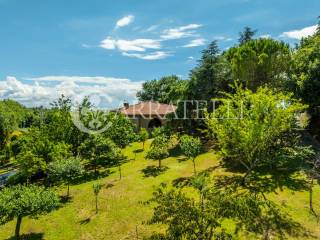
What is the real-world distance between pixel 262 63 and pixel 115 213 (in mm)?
26727

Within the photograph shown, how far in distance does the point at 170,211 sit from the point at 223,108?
1295cm

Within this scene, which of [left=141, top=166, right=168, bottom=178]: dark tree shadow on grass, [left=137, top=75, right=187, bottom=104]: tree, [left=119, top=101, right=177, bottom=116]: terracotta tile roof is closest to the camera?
[left=141, top=166, right=168, bottom=178]: dark tree shadow on grass

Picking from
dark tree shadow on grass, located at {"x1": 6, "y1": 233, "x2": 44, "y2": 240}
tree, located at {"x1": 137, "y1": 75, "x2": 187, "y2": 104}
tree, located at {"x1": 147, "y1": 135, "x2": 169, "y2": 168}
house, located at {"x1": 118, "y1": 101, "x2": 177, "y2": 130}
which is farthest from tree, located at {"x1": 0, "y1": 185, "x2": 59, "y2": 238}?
tree, located at {"x1": 137, "y1": 75, "x2": 187, "y2": 104}

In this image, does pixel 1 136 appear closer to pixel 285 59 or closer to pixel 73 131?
pixel 73 131

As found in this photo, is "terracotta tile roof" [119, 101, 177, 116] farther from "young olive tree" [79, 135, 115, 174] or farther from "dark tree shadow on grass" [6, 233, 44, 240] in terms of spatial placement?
"dark tree shadow on grass" [6, 233, 44, 240]

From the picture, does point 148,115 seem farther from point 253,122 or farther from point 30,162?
point 253,122

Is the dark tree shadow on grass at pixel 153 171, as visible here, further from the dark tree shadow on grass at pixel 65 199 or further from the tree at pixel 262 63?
the tree at pixel 262 63

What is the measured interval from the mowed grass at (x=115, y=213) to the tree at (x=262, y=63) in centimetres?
1463

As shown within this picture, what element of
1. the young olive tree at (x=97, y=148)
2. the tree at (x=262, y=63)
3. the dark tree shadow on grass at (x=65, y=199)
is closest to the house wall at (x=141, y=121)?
the tree at (x=262, y=63)

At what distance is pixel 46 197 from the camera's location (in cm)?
1809

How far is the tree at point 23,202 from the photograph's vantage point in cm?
1683

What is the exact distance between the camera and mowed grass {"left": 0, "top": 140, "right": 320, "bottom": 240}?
1798 centimetres

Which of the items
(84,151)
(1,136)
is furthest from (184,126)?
(1,136)

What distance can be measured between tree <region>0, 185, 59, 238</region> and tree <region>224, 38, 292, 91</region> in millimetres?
27350
